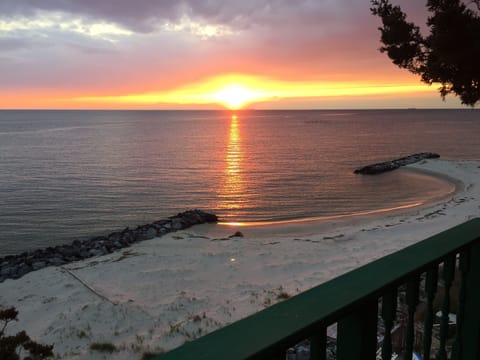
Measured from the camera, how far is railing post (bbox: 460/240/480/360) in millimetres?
2670

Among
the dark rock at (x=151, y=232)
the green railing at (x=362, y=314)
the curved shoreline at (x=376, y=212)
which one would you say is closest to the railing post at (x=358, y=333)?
the green railing at (x=362, y=314)

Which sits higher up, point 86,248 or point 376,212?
point 376,212

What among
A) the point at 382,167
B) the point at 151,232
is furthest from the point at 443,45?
the point at 382,167

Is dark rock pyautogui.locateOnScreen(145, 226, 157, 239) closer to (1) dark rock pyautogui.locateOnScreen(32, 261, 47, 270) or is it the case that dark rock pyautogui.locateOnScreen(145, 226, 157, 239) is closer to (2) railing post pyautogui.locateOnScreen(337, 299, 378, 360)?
(1) dark rock pyautogui.locateOnScreen(32, 261, 47, 270)

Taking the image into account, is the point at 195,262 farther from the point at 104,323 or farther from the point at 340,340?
the point at 340,340

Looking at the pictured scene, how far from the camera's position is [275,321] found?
4.64 ft

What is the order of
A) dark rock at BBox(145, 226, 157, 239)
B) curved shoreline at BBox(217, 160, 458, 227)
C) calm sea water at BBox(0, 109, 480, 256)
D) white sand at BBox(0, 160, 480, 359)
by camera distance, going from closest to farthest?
white sand at BBox(0, 160, 480, 359)
dark rock at BBox(145, 226, 157, 239)
curved shoreline at BBox(217, 160, 458, 227)
calm sea water at BBox(0, 109, 480, 256)

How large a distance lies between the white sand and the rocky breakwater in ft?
3.05

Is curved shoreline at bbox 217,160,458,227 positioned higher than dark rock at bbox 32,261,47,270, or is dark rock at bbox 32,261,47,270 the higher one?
curved shoreline at bbox 217,160,458,227

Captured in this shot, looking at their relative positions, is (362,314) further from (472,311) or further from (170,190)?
(170,190)

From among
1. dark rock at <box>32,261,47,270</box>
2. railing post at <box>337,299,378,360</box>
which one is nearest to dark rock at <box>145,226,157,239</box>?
dark rock at <box>32,261,47,270</box>

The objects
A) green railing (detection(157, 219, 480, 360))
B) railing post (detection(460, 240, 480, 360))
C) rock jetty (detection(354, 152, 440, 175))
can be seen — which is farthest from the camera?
rock jetty (detection(354, 152, 440, 175))

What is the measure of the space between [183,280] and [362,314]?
14083 mm

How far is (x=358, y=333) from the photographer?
5.68ft
